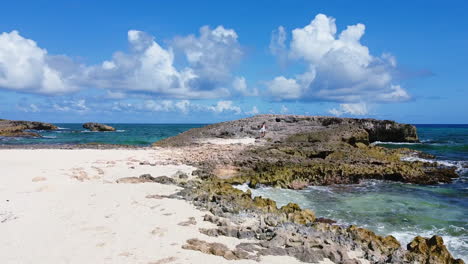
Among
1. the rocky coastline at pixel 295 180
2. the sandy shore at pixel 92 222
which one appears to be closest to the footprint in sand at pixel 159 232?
the sandy shore at pixel 92 222

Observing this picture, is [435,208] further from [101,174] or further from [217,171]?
[101,174]

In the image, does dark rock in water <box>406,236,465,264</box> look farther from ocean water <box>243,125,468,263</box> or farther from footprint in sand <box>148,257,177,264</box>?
footprint in sand <box>148,257,177,264</box>

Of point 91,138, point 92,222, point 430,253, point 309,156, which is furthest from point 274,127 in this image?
point 91,138

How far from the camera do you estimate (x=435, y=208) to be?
39.9 feet

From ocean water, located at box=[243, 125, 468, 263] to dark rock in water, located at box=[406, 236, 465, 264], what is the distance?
46.1 inches

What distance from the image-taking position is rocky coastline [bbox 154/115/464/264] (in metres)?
6.78

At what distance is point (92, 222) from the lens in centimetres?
761

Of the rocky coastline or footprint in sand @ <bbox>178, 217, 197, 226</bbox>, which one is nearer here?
the rocky coastline

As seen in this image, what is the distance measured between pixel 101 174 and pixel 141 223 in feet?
21.6

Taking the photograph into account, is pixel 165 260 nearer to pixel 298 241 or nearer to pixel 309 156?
pixel 298 241

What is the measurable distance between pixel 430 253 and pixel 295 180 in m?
8.30

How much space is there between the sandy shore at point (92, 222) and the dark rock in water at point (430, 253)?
272 cm

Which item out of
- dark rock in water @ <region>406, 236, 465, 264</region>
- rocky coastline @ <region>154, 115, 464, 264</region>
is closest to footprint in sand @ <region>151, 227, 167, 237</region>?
rocky coastline @ <region>154, 115, 464, 264</region>

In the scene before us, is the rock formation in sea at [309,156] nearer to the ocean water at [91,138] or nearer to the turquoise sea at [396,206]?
the turquoise sea at [396,206]
